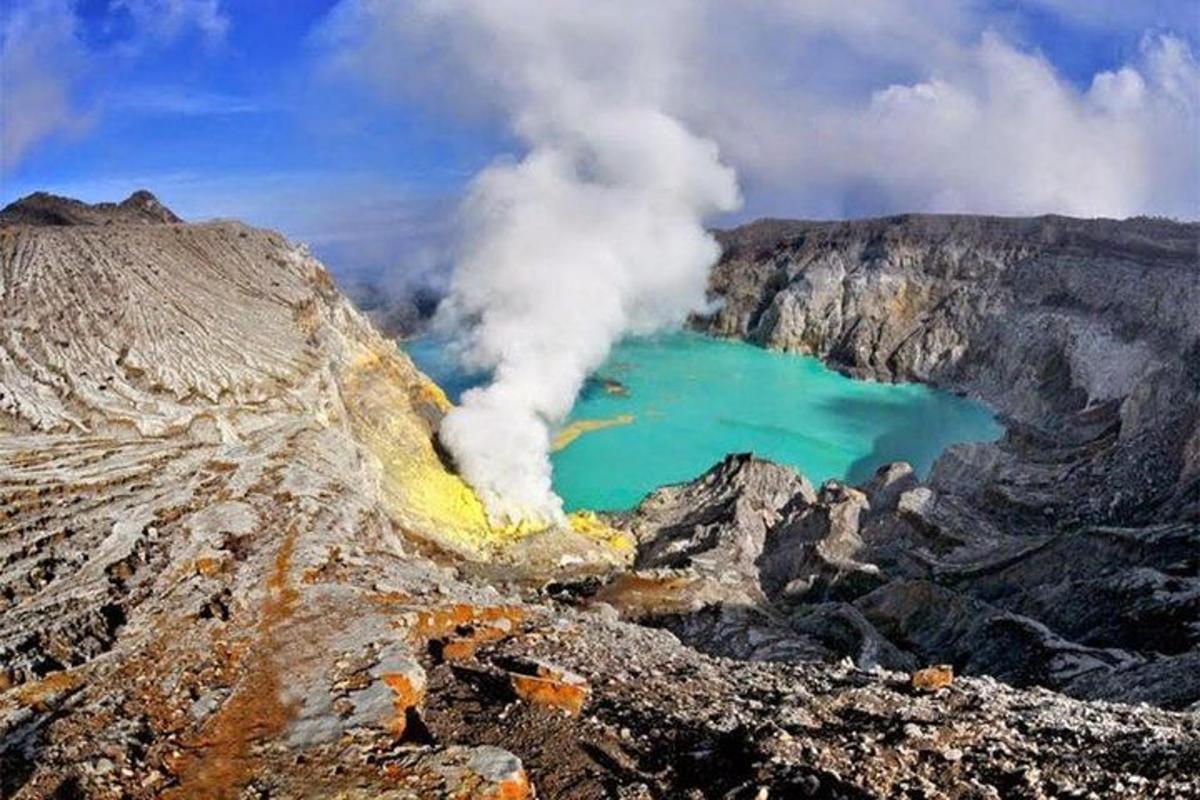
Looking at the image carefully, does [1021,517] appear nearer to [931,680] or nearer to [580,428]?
[931,680]

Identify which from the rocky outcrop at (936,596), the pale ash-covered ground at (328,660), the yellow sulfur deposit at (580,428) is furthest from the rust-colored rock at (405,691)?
the yellow sulfur deposit at (580,428)

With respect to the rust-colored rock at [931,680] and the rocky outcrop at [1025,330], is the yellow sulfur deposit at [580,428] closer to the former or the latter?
the rocky outcrop at [1025,330]

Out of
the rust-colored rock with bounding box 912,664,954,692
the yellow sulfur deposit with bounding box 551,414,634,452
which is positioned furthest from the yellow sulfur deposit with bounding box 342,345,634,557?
the rust-colored rock with bounding box 912,664,954,692

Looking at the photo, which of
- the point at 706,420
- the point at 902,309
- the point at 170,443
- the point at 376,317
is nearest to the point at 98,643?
the point at 170,443

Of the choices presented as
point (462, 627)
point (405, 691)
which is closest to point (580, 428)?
point (462, 627)

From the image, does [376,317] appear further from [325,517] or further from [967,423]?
[325,517]
